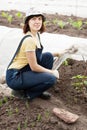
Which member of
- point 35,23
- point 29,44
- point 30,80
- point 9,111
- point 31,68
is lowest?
point 9,111

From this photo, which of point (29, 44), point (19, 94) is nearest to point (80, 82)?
point (19, 94)

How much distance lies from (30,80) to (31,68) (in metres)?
0.13

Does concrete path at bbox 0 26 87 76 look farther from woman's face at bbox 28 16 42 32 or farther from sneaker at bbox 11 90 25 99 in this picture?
woman's face at bbox 28 16 42 32

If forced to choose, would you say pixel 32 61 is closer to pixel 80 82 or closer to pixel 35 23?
pixel 35 23

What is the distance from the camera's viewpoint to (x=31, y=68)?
387cm

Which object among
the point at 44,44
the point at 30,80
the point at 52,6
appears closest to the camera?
the point at 30,80

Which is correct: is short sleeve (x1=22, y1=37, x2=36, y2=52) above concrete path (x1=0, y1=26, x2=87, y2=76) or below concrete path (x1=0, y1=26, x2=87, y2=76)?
above

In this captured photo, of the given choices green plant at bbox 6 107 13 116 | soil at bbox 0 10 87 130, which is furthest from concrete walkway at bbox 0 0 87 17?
green plant at bbox 6 107 13 116

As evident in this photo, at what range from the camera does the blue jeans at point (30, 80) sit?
3.92 meters

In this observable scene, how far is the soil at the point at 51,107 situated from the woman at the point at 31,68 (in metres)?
0.14

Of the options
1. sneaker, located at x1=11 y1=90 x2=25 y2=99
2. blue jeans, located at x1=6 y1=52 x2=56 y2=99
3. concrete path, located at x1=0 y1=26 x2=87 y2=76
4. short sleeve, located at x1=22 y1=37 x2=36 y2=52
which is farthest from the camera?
concrete path, located at x1=0 y1=26 x2=87 y2=76

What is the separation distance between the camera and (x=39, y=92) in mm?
4039

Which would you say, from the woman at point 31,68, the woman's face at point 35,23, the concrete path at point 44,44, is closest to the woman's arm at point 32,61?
the woman at point 31,68

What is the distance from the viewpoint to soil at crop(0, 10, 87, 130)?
3.63 m
